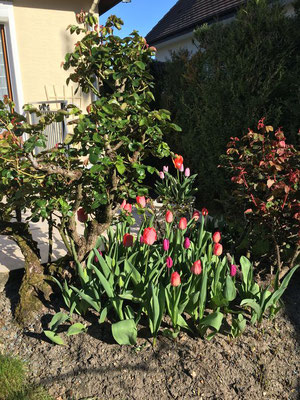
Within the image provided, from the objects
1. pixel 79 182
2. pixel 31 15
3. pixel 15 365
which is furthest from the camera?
pixel 31 15

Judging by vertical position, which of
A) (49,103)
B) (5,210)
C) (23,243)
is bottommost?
(23,243)

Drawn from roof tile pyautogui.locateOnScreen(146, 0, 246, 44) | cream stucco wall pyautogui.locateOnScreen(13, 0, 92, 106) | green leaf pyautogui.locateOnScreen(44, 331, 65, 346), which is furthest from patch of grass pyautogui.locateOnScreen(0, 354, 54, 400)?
→ roof tile pyautogui.locateOnScreen(146, 0, 246, 44)

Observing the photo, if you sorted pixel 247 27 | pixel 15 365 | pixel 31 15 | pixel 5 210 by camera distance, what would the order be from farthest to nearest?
1. pixel 31 15
2. pixel 247 27
3. pixel 5 210
4. pixel 15 365

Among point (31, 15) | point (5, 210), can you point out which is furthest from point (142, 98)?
point (31, 15)

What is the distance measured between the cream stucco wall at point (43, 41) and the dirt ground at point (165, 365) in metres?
5.11

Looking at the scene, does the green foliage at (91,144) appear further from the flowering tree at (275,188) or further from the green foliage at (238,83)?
the green foliage at (238,83)

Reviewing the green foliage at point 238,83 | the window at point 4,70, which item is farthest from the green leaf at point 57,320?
the window at point 4,70

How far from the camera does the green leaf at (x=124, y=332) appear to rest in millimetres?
2012

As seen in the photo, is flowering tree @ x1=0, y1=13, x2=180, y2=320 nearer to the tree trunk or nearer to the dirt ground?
the tree trunk

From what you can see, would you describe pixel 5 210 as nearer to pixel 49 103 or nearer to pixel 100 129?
pixel 100 129

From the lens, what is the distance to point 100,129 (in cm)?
211

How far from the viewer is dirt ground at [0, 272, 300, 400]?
1.89 m

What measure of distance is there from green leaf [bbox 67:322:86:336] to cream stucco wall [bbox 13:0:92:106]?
5.13m

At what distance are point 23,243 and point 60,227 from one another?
0.40 m
